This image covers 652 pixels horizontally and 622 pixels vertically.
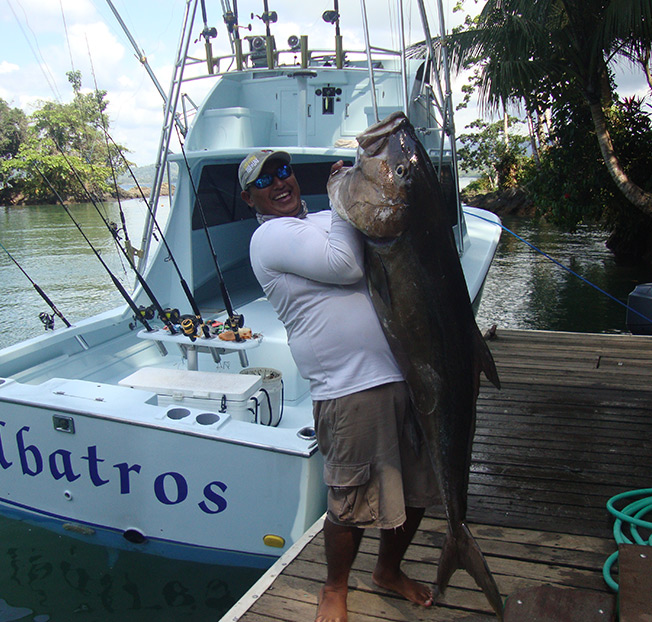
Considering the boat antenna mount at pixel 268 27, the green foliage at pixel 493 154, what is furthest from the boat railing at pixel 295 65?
the green foliage at pixel 493 154

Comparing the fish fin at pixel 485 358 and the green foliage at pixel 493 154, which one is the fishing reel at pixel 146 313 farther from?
the green foliage at pixel 493 154

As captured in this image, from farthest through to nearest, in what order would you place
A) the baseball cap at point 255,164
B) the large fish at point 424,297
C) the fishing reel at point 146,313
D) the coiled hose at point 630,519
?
1. the fishing reel at point 146,313
2. the coiled hose at point 630,519
3. the baseball cap at point 255,164
4. the large fish at point 424,297

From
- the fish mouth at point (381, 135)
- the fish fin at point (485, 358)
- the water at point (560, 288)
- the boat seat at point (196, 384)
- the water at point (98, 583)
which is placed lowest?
the water at point (560, 288)

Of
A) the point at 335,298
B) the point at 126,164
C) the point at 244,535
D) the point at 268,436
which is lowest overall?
the point at 244,535

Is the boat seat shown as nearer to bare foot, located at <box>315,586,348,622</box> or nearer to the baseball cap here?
bare foot, located at <box>315,586,348,622</box>

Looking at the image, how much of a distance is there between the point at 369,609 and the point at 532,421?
239 centimetres

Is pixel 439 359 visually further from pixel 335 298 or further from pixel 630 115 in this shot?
pixel 630 115

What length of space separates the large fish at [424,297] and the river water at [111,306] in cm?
201

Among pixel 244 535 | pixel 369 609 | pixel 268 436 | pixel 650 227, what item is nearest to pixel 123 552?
pixel 244 535

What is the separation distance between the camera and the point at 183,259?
5.21 m

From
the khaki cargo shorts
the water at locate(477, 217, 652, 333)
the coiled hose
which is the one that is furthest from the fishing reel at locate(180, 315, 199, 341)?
the water at locate(477, 217, 652, 333)

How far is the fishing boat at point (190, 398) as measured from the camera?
3.07 metres

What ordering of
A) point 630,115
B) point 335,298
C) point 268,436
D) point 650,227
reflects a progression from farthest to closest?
point 650,227 → point 630,115 → point 268,436 → point 335,298

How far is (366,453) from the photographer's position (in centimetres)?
189
